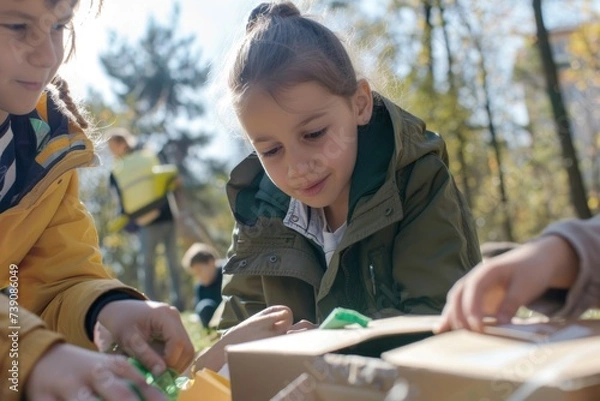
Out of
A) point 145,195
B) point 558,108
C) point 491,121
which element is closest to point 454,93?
point 491,121

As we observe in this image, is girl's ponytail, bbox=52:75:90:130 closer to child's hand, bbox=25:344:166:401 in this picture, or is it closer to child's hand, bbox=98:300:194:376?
child's hand, bbox=98:300:194:376

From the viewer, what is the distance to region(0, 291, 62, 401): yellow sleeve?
2.97 feet

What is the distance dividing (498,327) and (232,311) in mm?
1286

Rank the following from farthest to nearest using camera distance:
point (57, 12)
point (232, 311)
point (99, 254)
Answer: point (232, 311) < point (99, 254) < point (57, 12)

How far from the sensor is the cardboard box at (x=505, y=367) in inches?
29.7

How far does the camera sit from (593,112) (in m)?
16.7

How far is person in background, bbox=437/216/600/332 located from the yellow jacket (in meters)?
0.74

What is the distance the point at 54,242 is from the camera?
Result: 1701mm

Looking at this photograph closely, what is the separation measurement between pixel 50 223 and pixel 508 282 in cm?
109

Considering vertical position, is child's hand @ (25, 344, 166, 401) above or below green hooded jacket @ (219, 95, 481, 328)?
above

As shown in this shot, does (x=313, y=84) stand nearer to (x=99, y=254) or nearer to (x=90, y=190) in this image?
(x=99, y=254)

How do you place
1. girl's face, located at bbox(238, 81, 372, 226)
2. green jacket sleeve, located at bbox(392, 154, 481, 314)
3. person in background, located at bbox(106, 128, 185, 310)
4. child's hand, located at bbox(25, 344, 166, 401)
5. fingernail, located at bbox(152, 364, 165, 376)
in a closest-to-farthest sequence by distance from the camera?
child's hand, located at bbox(25, 344, 166, 401), fingernail, located at bbox(152, 364, 165, 376), green jacket sleeve, located at bbox(392, 154, 481, 314), girl's face, located at bbox(238, 81, 372, 226), person in background, located at bbox(106, 128, 185, 310)

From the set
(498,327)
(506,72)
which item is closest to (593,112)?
(506,72)

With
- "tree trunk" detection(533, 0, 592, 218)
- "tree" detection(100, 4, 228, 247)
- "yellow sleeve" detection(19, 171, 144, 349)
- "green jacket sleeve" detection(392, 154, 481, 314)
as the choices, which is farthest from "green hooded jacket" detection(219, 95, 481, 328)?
"tree" detection(100, 4, 228, 247)
